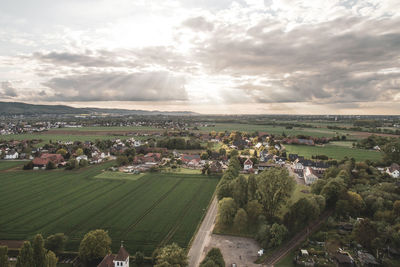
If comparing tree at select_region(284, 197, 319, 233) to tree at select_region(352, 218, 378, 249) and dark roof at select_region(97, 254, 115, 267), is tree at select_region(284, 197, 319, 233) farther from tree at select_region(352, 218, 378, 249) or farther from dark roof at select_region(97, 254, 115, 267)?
dark roof at select_region(97, 254, 115, 267)

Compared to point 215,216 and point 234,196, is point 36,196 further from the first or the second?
point 234,196

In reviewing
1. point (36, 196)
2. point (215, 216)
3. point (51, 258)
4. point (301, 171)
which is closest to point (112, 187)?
point (36, 196)

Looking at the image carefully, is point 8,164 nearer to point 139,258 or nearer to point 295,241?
point 139,258

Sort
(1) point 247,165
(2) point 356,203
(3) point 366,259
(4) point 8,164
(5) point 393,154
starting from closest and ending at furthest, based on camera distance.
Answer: (3) point 366,259
(2) point 356,203
(1) point 247,165
(5) point 393,154
(4) point 8,164

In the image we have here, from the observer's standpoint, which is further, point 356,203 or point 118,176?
point 118,176

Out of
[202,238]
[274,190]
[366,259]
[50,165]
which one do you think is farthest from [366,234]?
[50,165]

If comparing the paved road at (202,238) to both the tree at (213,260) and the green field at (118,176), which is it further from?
the green field at (118,176)
